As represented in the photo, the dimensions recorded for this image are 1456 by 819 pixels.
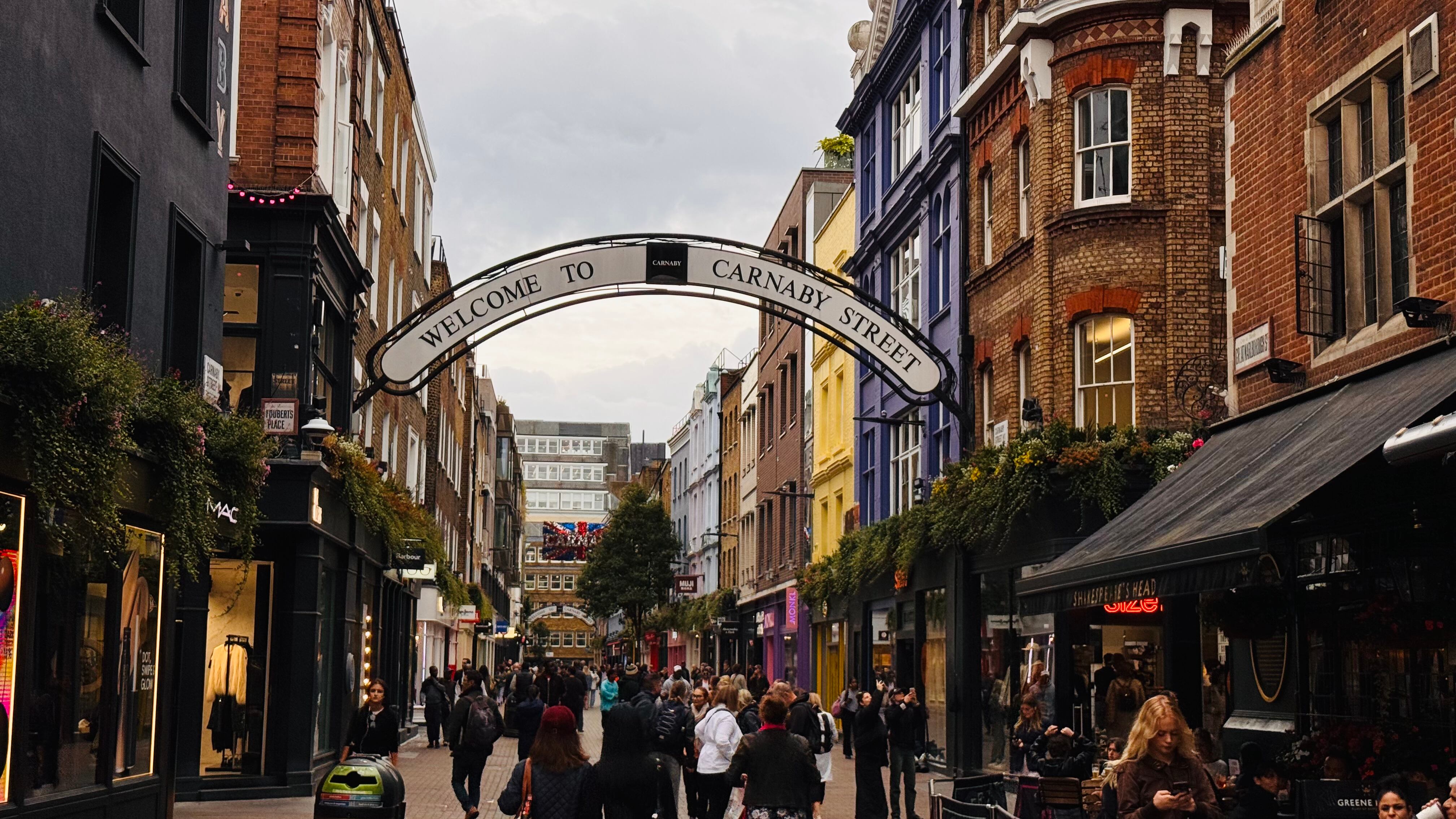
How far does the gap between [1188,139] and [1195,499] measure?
10.8 metres

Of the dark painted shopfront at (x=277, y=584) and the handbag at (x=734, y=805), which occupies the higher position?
the dark painted shopfront at (x=277, y=584)

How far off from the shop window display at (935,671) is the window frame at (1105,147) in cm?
799

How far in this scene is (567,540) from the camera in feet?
452

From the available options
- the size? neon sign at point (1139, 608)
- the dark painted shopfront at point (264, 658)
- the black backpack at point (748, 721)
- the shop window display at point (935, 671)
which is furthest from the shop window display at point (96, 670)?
the shop window display at point (935, 671)

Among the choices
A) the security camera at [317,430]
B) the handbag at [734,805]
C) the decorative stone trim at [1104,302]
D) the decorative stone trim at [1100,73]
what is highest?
the decorative stone trim at [1100,73]

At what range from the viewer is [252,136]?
A: 24.4m

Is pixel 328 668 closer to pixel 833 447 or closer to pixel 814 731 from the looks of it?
pixel 814 731

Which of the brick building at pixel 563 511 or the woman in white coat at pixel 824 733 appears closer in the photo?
the woman in white coat at pixel 824 733

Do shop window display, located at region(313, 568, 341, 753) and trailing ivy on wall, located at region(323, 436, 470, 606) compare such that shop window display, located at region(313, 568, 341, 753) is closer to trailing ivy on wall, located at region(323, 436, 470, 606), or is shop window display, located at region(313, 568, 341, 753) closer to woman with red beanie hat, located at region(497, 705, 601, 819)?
trailing ivy on wall, located at region(323, 436, 470, 606)

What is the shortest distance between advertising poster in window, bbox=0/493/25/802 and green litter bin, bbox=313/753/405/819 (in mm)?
2196

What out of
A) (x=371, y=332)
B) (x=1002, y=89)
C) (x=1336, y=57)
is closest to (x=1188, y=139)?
(x=1002, y=89)

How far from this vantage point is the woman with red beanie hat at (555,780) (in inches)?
406

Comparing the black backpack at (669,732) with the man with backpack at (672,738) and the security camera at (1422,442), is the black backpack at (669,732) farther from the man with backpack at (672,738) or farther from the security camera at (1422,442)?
the security camera at (1422,442)

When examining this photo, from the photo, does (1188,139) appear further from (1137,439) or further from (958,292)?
(958,292)
